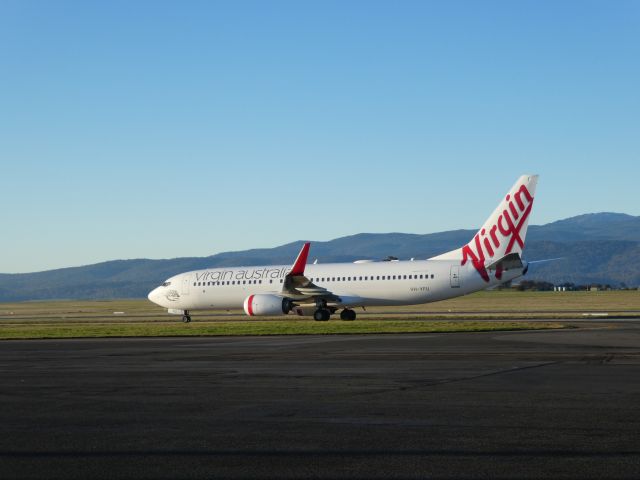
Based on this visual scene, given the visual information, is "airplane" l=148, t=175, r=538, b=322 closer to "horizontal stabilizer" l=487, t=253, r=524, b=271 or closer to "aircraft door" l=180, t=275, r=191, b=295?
"horizontal stabilizer" l=487, t=253, r=524, b=271

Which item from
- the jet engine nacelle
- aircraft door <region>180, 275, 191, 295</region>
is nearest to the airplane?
the jet engine nacelle

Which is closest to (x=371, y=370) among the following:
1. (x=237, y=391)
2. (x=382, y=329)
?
(x=237, y=391)

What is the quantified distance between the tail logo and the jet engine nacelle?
1109cm

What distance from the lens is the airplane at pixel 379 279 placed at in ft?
164

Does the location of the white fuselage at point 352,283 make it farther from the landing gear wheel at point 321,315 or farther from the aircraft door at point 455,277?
the landing gear wheel at point 321,315

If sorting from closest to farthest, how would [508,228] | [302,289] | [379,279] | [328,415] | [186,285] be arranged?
[328,415] < [508,228] < [379,279] < [302,289] < [186,285]

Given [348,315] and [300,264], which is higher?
[300,264]

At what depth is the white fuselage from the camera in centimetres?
5147

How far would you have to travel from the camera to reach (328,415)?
12.9m

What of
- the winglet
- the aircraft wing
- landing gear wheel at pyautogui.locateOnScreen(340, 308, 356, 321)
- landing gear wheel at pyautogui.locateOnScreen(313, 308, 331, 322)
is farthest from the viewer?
landing gear wheel at pyautogui.locateOnScreen(340, 308, 356, 321)

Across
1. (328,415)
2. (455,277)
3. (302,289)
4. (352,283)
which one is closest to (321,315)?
(302,289)

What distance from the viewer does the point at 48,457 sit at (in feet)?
33.1

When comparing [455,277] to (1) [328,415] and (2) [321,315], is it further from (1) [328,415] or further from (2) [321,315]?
(1) [328,415]

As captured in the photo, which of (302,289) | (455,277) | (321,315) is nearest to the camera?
(455,277)
